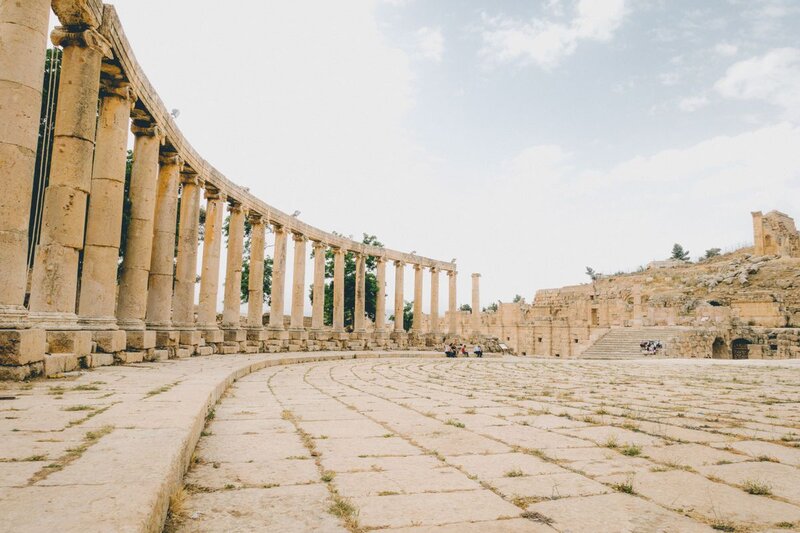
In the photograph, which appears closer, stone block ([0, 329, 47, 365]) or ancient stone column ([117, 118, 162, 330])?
stone block ([0, 329, 47, 365])

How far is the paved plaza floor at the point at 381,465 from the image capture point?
240 centimetres

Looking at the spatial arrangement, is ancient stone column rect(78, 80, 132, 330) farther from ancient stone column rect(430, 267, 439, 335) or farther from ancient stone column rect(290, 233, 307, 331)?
ancient stone column rect(430, 267, 439, 335)

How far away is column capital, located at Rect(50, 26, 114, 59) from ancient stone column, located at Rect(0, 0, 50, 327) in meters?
1.58

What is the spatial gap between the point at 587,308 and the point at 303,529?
43759 millimetres

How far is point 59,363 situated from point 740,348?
37747 millimetres

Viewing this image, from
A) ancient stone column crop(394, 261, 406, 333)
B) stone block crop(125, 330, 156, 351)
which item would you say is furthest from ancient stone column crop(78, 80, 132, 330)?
ancient stone column crop(394, 261, 406, 333)

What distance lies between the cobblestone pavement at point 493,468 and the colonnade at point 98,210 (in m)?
3.61

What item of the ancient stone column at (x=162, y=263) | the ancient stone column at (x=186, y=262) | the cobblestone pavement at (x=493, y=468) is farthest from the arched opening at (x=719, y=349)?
the ancient stone column at (x=162, y=263)

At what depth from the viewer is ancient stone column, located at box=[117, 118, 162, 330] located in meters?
11.1

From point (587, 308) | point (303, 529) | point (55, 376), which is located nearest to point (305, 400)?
point (55, 376)

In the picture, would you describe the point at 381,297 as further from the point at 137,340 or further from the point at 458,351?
the point at 137,340

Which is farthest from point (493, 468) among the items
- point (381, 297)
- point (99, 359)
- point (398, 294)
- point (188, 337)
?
point (398, 294)

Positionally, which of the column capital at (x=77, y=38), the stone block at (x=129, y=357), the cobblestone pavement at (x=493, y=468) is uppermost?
the column capital at (x=77, y=38)

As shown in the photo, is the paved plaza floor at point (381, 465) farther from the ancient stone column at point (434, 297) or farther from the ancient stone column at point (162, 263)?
the ancient stone column at point (434, 297)
